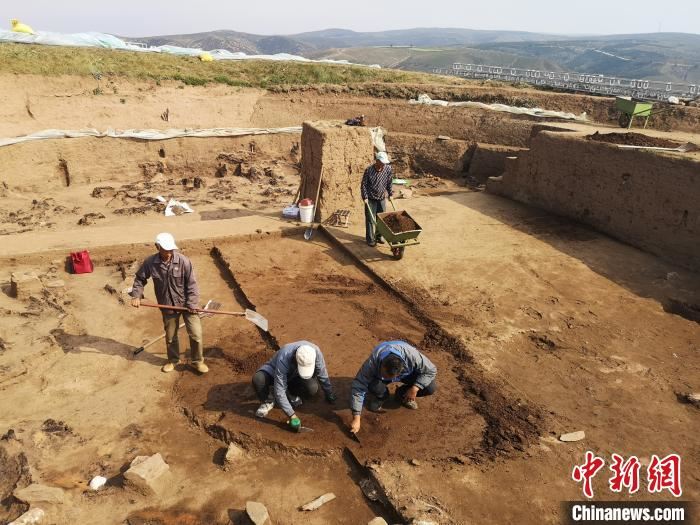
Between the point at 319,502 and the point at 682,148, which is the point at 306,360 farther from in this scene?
the point at 682,148

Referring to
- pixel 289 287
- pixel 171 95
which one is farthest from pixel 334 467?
pixel 171 95

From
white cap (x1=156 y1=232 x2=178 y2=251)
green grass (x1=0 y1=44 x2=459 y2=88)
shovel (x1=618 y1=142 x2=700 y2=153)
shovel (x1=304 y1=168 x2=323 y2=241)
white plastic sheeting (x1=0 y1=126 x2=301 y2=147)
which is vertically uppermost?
green grass (x1=0 y1=44 x2=459 y2=88)

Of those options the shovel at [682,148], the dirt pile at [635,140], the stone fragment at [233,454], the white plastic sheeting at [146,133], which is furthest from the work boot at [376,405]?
the white plastic sheeting at [146,133]

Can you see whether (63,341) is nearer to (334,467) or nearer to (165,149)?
(334,467)

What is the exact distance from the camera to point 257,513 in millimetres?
3689

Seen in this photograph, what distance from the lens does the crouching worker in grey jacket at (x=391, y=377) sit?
4316mm

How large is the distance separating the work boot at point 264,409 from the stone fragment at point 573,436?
2.85m

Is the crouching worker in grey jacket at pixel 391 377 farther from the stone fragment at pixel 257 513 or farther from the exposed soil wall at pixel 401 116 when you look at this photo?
the exposed soil wall at pixel 401 116

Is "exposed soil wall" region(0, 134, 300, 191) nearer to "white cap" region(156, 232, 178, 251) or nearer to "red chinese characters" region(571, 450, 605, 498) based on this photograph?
"white cap" region(156, 232, 178, 251)

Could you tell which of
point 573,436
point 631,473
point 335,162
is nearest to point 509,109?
point 335,162

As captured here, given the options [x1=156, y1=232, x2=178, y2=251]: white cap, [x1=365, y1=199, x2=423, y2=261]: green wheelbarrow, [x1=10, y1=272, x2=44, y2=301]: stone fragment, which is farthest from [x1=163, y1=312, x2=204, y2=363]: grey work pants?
[x1=365, y1=199, x2=423, y2=261]: green wheelbarrow

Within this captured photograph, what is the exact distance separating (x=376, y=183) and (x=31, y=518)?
21.5 ft

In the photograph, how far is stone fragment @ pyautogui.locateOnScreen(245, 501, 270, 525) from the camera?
363 centimetres

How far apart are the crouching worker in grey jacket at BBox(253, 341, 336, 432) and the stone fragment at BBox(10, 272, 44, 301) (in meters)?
4.45
